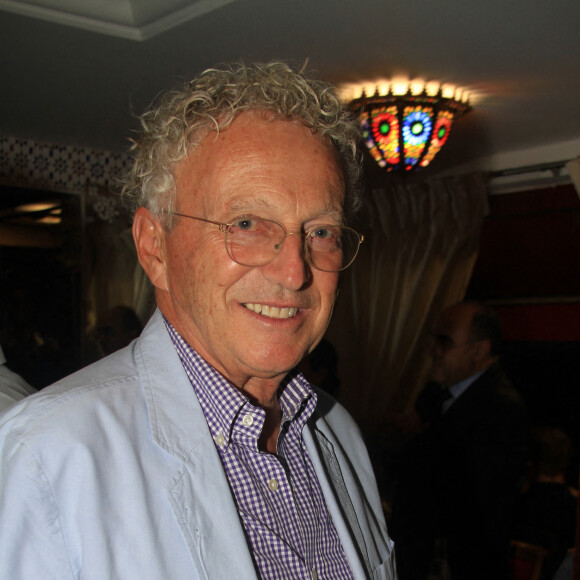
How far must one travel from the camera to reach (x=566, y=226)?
15.5 feet

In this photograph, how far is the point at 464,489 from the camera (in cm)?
280

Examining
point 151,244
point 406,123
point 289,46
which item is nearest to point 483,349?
point 406,123

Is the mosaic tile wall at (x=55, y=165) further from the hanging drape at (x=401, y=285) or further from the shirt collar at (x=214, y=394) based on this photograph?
the shirt collar at (x=214, y=394)

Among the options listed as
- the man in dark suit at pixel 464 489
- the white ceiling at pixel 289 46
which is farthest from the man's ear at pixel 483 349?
the white ceiling at pixel 289 46

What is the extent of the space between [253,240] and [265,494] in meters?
0.44

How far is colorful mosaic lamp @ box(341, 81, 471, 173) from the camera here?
11.6ft

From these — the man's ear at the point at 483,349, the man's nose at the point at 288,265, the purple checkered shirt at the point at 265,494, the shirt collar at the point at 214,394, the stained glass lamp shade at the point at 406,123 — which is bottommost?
the man's ear at the point at 483,349

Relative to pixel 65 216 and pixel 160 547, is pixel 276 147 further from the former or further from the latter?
pixel 65 216

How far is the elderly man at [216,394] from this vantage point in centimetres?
91

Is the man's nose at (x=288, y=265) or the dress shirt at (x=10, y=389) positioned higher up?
the man's nose at (x=288, y=265)

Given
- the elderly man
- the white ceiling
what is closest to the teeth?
the elderly man

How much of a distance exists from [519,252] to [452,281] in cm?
61

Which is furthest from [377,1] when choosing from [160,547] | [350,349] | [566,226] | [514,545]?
[350,349]

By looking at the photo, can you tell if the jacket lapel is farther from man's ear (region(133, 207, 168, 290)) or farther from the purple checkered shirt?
man's ear (region(133, 207, 168, 290))
